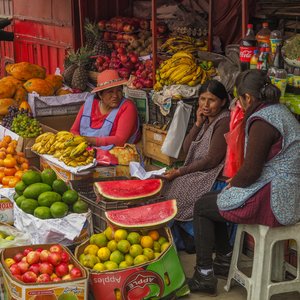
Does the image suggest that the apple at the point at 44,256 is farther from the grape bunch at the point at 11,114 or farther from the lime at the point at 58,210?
the grape bunch at the point at 11,114

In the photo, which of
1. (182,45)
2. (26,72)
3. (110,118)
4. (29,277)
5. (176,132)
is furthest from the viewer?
(26,72)

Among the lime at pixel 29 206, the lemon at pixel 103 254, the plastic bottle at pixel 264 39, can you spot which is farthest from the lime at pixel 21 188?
the plastic bottle at pixel 264 39

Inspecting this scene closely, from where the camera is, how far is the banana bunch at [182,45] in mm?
7496

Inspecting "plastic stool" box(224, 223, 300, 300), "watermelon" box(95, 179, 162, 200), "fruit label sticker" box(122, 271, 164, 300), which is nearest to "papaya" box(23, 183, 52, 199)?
"watermelon" box(95, 179, 162, 200)

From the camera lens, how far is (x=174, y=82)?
6.78 metres

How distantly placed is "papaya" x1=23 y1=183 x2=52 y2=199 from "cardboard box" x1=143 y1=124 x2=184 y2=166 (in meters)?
1.58

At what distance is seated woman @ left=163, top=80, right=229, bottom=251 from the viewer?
5.57 m

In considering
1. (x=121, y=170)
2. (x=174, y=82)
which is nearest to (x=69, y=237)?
(x=121, y=170)

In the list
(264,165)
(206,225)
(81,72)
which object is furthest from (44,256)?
(81,72)

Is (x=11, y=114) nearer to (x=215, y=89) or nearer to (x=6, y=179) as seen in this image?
(x=6, y=179)

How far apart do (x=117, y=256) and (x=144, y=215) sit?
45cm

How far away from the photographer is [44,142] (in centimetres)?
677

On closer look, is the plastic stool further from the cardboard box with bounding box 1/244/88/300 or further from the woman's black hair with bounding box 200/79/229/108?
the woman's black hair with bounding box 200/79/229/108

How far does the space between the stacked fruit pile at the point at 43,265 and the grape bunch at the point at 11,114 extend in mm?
3453
